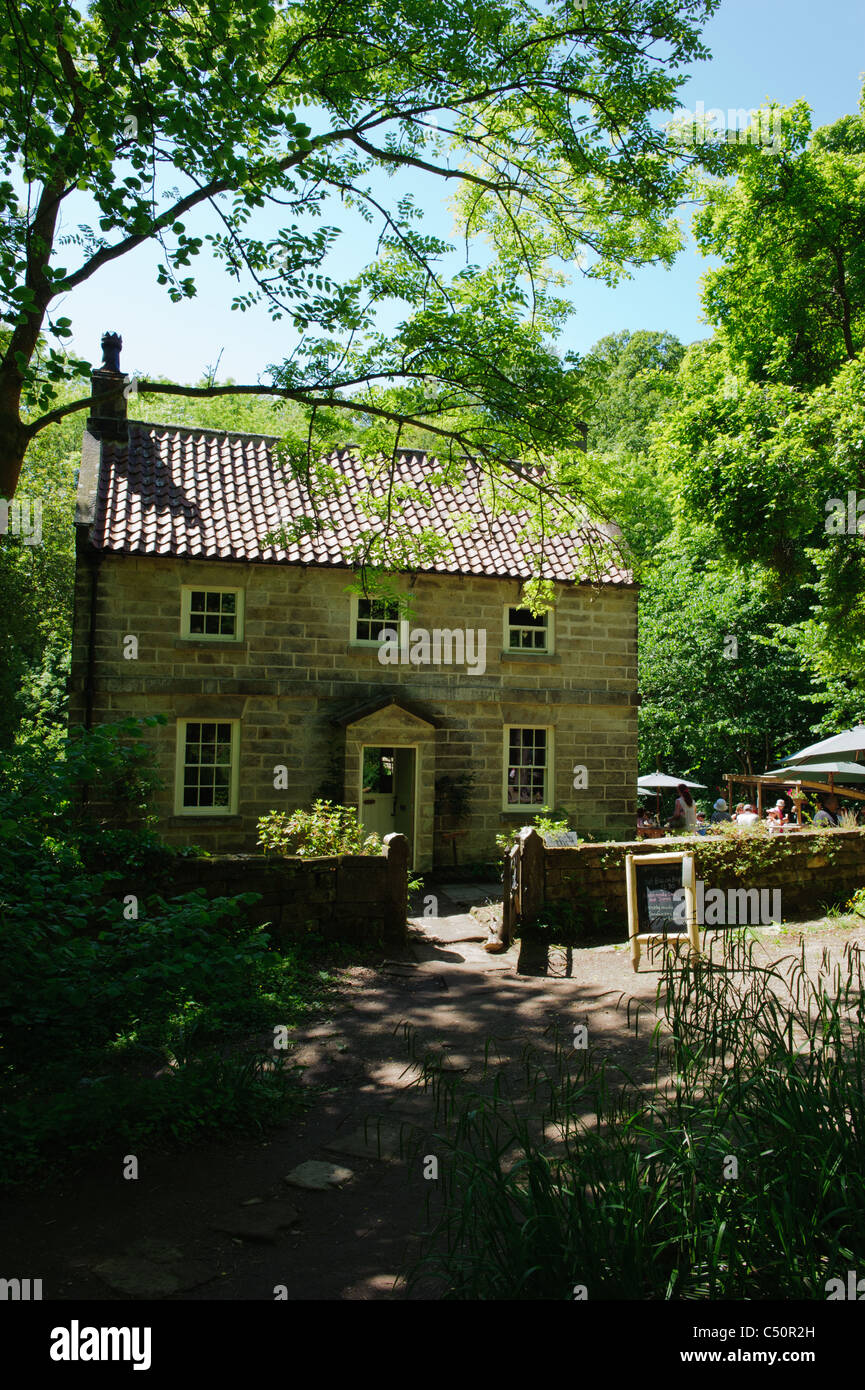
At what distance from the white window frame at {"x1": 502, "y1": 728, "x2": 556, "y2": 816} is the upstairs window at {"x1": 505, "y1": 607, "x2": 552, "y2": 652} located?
5.19 feet

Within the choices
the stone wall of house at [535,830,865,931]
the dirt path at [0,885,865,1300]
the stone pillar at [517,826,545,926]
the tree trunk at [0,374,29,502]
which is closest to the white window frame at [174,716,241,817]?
the stone pillar at [517,826,545,926]

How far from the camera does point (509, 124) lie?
1090cm

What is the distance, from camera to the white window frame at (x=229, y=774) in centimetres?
1567

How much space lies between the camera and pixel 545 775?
18125 millimetres

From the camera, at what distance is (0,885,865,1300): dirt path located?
387 cm

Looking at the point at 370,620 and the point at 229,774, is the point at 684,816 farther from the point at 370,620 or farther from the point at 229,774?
the point at 229,774

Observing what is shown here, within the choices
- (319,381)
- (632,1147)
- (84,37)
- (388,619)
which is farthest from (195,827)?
(632,1147)

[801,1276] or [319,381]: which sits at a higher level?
[319,381]

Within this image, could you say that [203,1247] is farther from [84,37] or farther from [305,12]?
[305,12]

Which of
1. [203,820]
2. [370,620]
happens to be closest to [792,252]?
[370,620]

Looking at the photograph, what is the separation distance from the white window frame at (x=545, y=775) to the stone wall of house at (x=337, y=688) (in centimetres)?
10

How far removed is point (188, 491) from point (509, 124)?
8.84 meters

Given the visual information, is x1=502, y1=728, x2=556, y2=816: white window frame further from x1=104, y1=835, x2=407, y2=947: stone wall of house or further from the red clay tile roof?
x1=104, y1=835, x2=407, y2=947: stone wall of house

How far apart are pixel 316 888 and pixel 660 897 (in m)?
A: 3.83
